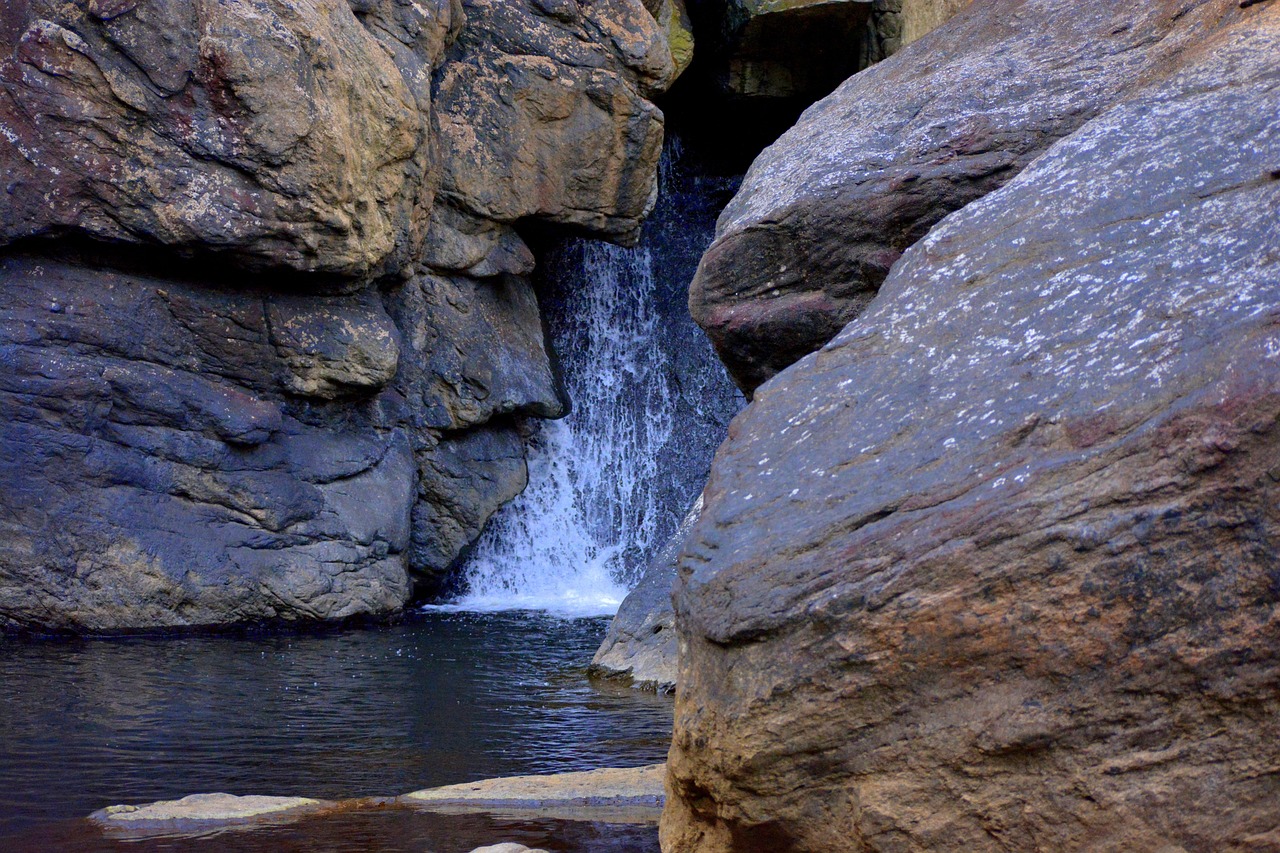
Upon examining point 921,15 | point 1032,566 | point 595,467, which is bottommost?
point 1032,566

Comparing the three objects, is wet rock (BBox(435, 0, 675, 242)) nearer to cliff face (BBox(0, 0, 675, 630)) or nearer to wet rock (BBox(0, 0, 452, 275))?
cliff face (BBox(0, 0, 675, 630))

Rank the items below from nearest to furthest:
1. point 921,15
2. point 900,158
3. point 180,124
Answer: point 900,158
point 180,124
point 921,15

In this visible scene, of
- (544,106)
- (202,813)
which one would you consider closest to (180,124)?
(544,106)

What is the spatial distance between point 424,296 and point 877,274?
8.11m

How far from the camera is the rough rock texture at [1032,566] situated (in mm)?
2492

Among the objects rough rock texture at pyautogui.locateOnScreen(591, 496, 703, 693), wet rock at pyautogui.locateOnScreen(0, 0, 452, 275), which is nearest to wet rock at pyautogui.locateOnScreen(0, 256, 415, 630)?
wet rock at pyautogui.locateOnScreen(0, 0, 452, 275)

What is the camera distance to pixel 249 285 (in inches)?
420

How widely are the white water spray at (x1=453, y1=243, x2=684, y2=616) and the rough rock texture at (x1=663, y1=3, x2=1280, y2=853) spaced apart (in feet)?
31.7

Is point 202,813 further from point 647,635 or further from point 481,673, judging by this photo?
point 647,635

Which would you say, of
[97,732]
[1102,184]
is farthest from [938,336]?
[97,732]

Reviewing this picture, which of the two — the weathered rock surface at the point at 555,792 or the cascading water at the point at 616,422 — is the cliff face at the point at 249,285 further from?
the weathered rock surface at the point at 555,792

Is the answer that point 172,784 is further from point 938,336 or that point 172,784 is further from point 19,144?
point 19,144

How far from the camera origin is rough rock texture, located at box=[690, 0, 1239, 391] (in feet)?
16.0

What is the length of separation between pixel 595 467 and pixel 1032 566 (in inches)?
470
